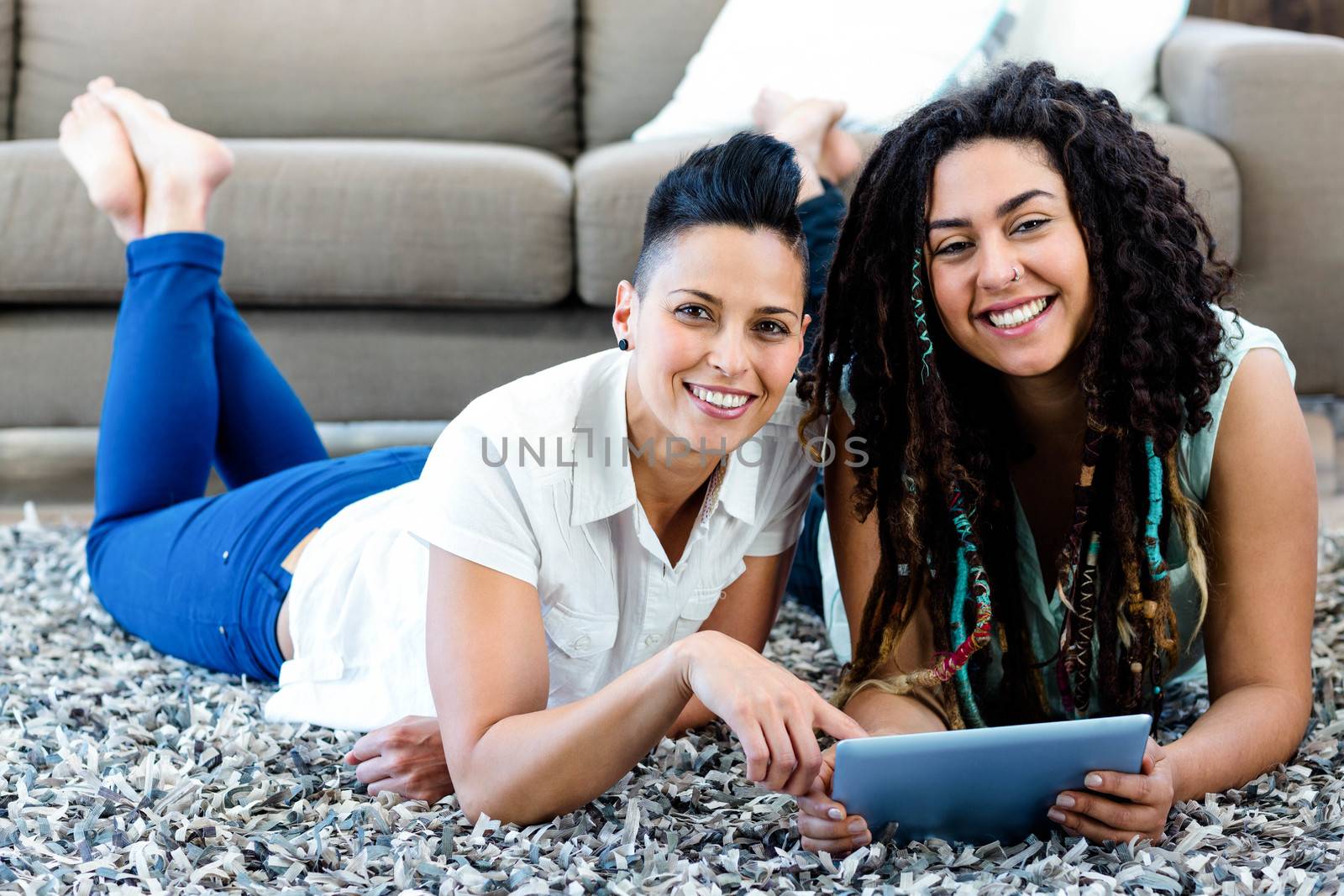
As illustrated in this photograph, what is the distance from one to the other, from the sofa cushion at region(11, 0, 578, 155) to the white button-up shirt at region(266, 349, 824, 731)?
1.56 metres

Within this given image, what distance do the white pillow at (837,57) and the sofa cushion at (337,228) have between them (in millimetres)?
486

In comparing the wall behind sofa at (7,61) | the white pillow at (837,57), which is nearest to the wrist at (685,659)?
the white pillow at (837,57)

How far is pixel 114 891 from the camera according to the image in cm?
100

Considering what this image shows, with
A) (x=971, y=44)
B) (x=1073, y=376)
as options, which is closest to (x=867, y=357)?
(x=1073, y=376)

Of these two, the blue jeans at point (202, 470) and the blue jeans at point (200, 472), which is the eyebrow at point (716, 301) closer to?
the blue jeans at point (202, 470)

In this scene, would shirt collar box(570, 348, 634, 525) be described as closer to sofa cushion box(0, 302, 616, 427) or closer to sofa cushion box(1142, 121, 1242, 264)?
sofa cushion box(0, 302, 616, 427)

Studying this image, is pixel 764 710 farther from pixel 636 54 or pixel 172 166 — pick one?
pixel 636 54

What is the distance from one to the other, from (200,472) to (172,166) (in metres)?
0.48

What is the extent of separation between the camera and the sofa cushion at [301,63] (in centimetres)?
284

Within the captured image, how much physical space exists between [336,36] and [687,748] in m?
2.10

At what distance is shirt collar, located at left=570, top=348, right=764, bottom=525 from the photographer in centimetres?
121

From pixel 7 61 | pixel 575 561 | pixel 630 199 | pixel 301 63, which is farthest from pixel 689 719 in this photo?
pixel 7 61

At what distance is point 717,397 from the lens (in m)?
1.17

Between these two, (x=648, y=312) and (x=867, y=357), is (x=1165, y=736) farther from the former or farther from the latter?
(x=648, y=312)
